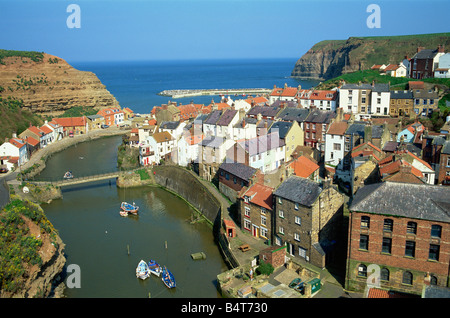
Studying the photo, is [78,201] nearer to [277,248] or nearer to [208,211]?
[208,211]

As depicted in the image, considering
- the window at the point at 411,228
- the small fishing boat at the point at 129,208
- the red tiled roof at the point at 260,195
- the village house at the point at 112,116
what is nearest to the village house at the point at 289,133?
the red tiled roof at the point at 260,195

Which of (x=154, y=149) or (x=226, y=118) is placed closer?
(x=226, y=118)

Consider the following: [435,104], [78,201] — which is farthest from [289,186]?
[435,104]

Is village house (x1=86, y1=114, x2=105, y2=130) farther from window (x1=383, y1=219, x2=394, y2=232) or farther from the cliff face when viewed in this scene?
window (x1=383, y1=219, x2=394, y2=232)

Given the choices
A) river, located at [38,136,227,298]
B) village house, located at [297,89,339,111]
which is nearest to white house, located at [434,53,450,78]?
village house, located at [297,89,339,111]

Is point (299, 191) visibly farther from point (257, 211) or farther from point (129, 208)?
point (129, 208)

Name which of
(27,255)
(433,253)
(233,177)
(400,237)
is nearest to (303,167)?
(233,177)
